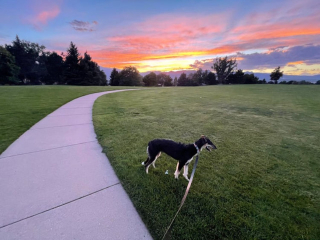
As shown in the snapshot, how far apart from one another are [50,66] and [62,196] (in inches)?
2651

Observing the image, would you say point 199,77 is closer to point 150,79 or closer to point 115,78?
point 150,79

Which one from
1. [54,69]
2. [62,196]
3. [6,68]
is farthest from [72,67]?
[62,196]

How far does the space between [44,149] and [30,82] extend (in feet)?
219

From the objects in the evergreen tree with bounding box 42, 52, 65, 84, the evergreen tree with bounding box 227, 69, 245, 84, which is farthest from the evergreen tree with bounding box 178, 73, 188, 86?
the evergreen tree with bounding box 42, 52, 65, 84

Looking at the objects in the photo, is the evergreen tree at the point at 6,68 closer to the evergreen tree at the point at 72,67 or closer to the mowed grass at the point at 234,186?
the evergreen tree at the point at 72,67

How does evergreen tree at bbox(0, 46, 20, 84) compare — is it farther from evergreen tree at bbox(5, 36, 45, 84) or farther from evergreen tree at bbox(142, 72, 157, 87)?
evergreen tree at bbox(142, 72, 157, 87)

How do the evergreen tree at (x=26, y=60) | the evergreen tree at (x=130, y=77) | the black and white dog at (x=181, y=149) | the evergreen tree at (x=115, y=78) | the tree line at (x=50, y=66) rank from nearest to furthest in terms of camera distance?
the black and white dog at (x=181, y=149) → the tree line at (x=50, y=66) → the evergreen tree at (x=26, y=60) → the evergreen tree at (x=130, y=77) → the evergreen tree at (x=115, y=78)

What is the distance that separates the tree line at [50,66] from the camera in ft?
156

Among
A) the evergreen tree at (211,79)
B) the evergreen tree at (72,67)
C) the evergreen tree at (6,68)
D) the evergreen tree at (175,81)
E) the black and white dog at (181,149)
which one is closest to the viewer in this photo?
the black and white dog at (181,149)

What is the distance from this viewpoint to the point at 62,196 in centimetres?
214

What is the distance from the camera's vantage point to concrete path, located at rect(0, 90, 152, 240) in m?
1.67

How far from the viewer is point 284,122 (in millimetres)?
6156

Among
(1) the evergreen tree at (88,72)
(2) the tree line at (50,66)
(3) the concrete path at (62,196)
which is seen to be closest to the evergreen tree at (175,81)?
(2) the tree line at (50,66)

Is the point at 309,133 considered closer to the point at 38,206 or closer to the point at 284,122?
the point at 284,122
